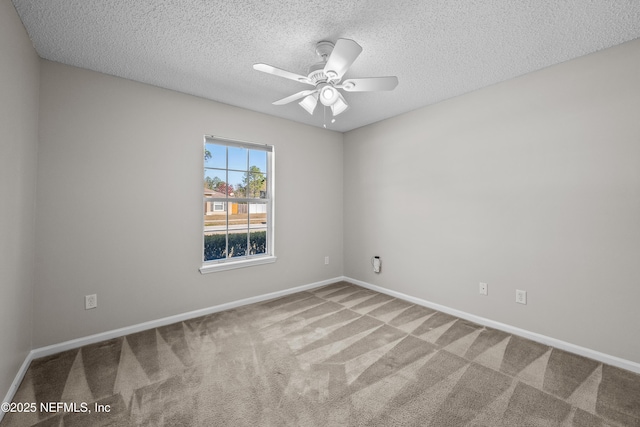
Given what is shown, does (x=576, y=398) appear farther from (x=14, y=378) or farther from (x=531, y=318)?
(x=14, y=378)

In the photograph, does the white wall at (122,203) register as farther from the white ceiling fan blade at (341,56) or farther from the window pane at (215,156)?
the white ceiling fan blade at (341,56)

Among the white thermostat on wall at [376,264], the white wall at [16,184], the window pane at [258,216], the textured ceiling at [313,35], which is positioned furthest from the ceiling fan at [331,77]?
the white thermostat on wall at [376,264]

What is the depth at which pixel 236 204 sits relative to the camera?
139 inches

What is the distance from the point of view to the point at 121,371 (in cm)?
207

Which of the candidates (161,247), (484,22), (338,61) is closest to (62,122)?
(161,247)

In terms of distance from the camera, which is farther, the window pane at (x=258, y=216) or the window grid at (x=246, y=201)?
the window pane at (x=258, y=216)

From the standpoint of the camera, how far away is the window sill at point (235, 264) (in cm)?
320

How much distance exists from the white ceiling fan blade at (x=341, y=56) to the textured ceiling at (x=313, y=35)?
11.8 inches

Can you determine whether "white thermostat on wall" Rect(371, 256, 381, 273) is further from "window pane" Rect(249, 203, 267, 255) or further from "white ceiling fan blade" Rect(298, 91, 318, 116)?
"white ceiling fan blade" Rect(298, 91, 318, 116)

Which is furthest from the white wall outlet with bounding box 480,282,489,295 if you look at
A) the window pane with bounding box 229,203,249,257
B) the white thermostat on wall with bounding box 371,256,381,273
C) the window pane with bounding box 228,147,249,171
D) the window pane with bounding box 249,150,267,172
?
the window pane with bounding box 228,147,249,171

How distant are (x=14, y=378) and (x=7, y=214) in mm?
1157

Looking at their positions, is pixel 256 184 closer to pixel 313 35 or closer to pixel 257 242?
pixel 257 242

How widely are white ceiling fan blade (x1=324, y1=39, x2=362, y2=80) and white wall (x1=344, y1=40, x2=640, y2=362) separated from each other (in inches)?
74.3

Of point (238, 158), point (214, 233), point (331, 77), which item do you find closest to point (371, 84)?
point (331, 77)
